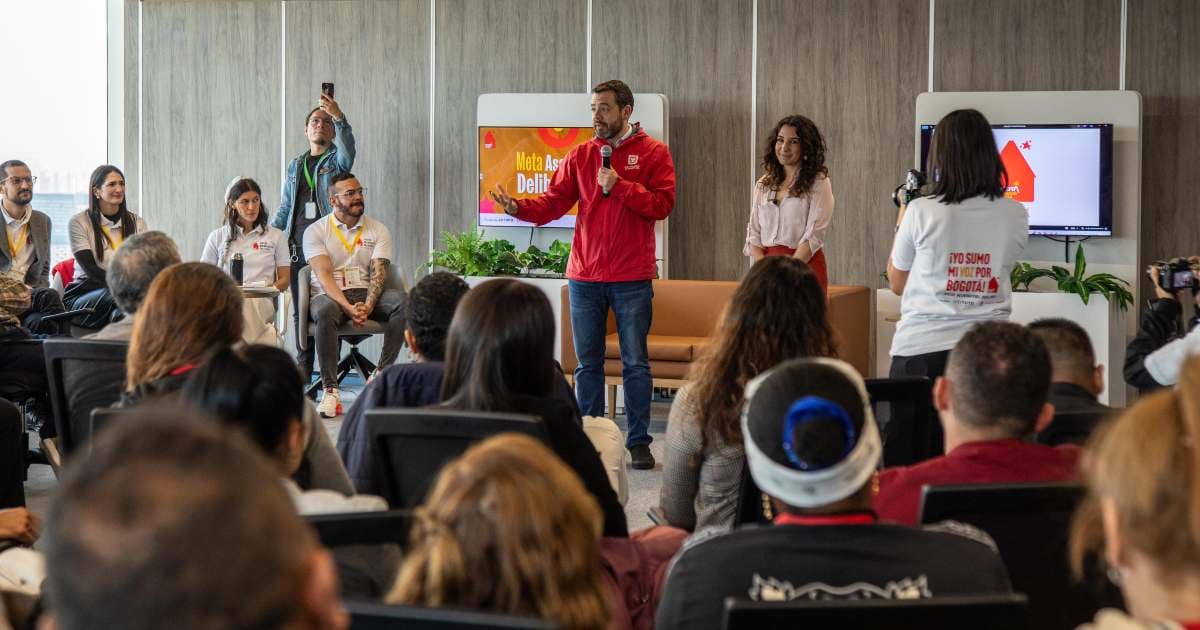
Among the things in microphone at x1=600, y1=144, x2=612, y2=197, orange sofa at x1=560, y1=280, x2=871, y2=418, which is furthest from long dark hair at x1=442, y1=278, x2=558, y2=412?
orange sofa at x1=560, y1=280, x2=871, y2=418

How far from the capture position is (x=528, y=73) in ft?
28.8

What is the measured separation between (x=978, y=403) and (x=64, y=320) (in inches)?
199

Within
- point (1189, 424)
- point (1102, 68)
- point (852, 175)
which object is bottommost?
point (1189, 424)

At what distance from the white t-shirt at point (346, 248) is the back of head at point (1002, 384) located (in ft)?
18.5

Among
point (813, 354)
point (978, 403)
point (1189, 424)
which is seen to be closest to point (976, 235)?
point (813, 354)

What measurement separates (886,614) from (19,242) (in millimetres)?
6460

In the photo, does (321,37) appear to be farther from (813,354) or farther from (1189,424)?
(1189,424)

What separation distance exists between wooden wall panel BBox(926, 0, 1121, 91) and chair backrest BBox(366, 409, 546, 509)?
20.4ft

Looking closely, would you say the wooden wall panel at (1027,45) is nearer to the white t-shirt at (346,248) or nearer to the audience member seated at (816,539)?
the white t-shirt at (346,248)

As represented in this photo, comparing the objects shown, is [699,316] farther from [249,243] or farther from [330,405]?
[249,243]

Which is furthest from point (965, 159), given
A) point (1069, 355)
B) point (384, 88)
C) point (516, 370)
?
point (384, 88)

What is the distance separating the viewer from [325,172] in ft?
27.7

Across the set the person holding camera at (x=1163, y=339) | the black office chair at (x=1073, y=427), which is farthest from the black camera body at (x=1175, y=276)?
the black office chair at (x=1073, y=427)

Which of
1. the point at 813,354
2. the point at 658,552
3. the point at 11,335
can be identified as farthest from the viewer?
the point at 11,335
